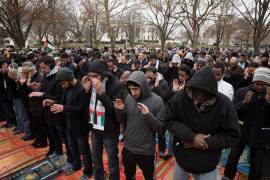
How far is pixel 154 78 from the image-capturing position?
459 centimetres

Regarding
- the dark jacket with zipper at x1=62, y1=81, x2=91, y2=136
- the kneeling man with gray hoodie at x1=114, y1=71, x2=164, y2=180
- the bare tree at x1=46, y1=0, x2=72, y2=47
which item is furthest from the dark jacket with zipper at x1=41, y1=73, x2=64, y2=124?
the bare tree at x1=46, y1=0, x2=72, y2=47

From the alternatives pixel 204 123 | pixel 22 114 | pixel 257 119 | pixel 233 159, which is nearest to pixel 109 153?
pixel 204 123

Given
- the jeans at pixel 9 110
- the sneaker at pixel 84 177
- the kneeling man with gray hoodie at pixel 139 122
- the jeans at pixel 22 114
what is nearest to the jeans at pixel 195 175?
the kneeling man with gray hoodie at pixel 139 122

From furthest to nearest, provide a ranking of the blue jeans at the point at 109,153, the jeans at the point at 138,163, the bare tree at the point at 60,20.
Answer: the bare tree at the point at 60,20 < the blue jeans at the point at 109,153 < the jeans at the point at 138,163

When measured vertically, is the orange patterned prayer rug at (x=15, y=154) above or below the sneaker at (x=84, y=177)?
below

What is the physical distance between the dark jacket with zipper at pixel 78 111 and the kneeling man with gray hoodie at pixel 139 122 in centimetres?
94

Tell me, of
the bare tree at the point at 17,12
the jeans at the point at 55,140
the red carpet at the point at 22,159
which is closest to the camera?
the red carpet at the point at 22,159

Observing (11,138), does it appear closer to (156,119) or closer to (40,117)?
(40,117)

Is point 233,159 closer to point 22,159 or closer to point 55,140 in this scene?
point 55,140

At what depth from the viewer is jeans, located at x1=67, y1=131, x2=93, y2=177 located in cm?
392

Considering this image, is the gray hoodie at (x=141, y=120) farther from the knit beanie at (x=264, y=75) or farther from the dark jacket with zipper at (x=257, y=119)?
the knit beanie at (x=264, y=75)

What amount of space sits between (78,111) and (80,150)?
28.2 inches

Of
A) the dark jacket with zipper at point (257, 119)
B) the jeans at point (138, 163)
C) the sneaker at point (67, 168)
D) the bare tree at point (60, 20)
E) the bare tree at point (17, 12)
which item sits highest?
the bare tree at point (60, 20)

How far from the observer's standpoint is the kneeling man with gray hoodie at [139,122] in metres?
2.93
